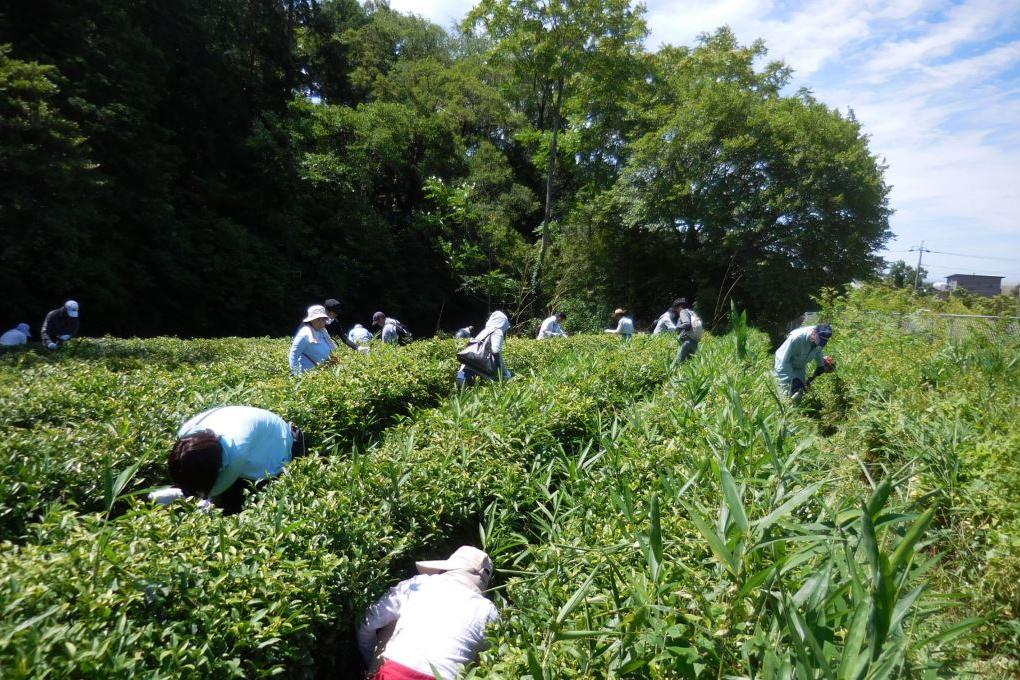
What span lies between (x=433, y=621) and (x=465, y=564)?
0.37m

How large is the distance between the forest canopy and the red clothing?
14.6m

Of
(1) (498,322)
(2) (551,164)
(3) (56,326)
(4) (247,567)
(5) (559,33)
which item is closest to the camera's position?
(4) (247,567)

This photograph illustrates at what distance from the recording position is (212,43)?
74.1 ft

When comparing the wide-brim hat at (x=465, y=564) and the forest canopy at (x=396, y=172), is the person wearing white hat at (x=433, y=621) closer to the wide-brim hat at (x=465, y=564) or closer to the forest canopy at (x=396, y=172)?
the wide-brim hat at (x=465, y=564)

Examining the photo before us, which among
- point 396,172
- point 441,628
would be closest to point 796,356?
point 441,628

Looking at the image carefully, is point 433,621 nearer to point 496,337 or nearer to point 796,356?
point 496,337

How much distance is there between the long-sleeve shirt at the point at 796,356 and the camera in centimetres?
634

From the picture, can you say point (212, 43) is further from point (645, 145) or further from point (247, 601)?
point (247, 601)

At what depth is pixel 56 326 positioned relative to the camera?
36.2 feet

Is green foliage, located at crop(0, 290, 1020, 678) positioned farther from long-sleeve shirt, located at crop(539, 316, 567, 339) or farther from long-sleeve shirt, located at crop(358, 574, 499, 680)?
long-sleeve shirt, located at crop(539, 316, 567, 339)

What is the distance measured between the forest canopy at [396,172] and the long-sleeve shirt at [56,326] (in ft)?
13.6

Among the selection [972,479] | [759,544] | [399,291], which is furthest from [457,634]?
[399,291]

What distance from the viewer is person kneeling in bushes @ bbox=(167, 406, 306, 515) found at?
2.86 meters

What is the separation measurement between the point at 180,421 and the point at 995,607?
5.20m
